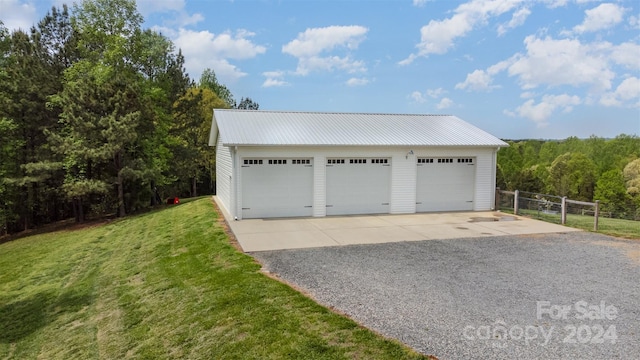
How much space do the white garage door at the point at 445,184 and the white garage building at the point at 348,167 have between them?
0.04 meters

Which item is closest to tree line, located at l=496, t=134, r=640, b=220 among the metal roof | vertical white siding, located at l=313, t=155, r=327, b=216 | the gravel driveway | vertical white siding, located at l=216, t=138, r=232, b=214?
the metal roof

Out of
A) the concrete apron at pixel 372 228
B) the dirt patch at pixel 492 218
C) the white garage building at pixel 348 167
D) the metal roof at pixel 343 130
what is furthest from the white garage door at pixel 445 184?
the dirt patch at pixel 492 218

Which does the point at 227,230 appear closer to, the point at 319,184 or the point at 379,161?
the point at 319,184

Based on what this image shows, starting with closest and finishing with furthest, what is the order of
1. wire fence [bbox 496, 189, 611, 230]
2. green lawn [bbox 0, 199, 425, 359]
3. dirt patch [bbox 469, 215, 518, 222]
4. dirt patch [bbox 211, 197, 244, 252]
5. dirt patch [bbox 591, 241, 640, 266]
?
green lawn [bbox 0, 199, 425, 359] → dirt patch [bbox 591, 241, 640, 266] → dirt patch [bbox 211, 197, 244, 252] → wire fence [bbox 496, 189, 611, 230] → dirt patch [bbox 469, 215, 518, 222]

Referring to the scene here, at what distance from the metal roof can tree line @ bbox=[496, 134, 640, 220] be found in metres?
21.3

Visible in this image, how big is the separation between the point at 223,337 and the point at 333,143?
28.2 ft

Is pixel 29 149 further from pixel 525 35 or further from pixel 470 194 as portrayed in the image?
pixel 525 35

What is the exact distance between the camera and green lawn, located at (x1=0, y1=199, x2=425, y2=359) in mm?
4578

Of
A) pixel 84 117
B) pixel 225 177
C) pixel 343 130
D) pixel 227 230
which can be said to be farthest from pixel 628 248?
pixel 84 117

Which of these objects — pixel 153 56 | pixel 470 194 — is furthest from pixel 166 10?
pixel 470 194

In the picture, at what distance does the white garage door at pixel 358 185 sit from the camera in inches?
517

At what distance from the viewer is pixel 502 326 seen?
15.6ft

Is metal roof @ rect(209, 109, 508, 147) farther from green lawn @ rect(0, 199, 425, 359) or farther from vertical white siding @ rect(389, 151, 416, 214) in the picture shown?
green lawn @ rect(0, 199, 425, 359)

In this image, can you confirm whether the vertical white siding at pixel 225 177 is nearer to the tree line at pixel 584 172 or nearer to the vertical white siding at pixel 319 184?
the vertical white siding at pixel 319 184
